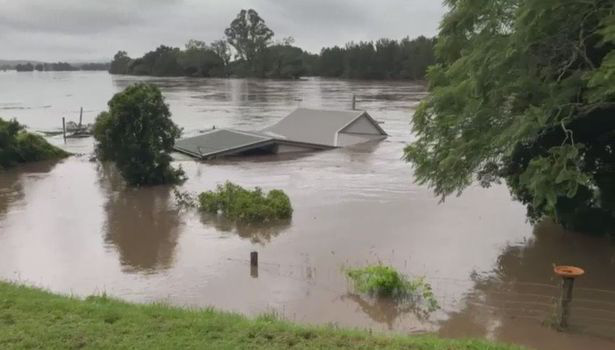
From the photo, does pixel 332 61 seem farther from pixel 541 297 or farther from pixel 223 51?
pixel 541 297

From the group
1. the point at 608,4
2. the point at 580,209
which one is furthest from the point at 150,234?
the point at 608,4

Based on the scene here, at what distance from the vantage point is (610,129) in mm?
12594

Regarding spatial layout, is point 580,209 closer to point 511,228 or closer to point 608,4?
point 511,228

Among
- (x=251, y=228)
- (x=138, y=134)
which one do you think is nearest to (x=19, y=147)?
(x=138, y=134)

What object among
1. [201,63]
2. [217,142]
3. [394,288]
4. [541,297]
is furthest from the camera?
[201,63]

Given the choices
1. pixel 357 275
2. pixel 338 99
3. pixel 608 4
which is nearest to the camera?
pixel 608 4

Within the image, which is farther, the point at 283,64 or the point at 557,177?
the point at 283,64

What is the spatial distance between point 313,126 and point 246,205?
61.2 feet

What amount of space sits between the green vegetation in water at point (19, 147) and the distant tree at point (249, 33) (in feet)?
312

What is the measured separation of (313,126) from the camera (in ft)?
118

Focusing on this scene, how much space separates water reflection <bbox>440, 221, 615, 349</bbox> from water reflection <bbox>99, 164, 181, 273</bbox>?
6896 millimetres

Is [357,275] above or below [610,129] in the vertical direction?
below

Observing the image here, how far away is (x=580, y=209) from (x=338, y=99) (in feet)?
179

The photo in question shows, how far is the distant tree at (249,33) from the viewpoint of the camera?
Answer: 123812mm
